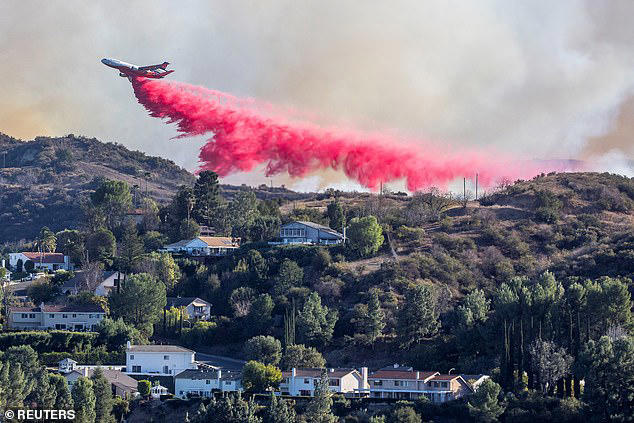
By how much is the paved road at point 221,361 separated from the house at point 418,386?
1627 cm

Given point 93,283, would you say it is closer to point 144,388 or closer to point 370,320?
point 144,388

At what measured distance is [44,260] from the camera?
504 feet

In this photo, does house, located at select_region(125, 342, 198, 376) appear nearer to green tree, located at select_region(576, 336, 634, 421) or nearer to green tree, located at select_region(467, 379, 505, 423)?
green tree, located at select_region(467, 379, 505, 423)

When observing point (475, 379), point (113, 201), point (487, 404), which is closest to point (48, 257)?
point (113, 201)

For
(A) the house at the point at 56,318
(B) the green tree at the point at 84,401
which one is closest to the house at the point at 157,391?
(B) the green tree at the point at 84,401

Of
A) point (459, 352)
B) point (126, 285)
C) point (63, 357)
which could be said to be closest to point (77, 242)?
point (126, 285)

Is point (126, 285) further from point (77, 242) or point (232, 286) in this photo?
point (77, 242)

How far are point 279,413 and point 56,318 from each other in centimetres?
3488

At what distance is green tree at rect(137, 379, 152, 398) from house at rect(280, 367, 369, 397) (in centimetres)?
1017

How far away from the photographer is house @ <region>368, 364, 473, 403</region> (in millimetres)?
97750

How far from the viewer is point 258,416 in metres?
95.3

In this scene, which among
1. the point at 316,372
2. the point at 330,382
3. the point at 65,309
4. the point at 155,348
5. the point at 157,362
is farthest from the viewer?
the point at 65,309

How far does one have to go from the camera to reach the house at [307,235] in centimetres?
14538

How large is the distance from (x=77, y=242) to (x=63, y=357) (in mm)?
41346
